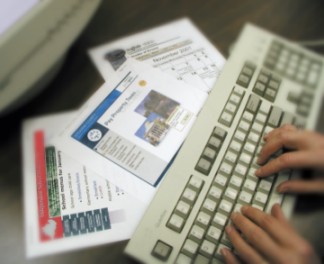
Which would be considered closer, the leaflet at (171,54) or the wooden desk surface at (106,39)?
the wooden desk surface at (106,39)

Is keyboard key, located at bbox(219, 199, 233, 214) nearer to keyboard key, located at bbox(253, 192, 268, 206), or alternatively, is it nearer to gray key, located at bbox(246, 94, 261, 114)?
keyboard key, located at bbox(253, 192, 268, 206)

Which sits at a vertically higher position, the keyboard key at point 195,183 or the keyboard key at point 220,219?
the keyboard key at point 195,183

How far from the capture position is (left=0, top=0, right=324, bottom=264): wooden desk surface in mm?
442

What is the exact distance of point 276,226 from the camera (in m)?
0.43

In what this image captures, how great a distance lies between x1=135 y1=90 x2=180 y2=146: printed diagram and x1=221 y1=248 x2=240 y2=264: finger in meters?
0.18

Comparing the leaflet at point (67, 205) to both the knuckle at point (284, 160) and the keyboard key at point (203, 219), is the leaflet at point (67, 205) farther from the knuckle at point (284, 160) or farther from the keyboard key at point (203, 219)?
the knuckle at point (284, 160)

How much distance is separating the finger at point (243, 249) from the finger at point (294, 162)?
100 millimetres

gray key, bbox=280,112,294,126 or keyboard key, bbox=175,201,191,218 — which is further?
gray key, bbox=280,112,294,126

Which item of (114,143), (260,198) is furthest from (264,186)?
(114,143)

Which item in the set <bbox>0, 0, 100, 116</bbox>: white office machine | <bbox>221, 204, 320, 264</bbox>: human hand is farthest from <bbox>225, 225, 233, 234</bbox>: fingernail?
<bbox>0, 0, 100, 116</bbox>: white office machine

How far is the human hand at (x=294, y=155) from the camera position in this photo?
0.48 meters

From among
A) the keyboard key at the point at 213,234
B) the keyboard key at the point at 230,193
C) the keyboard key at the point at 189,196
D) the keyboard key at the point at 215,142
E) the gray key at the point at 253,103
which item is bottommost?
the keyboard key at the point at 213,234

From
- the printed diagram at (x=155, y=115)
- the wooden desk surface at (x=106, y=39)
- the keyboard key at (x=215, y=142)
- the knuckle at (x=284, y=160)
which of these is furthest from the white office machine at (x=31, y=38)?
the knuckle at (x=284, y=160)

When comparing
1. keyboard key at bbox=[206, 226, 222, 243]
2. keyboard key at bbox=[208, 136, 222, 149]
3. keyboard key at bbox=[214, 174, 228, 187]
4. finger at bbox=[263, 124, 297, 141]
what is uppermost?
finger at bbox=[263, 124, 297, 141]
